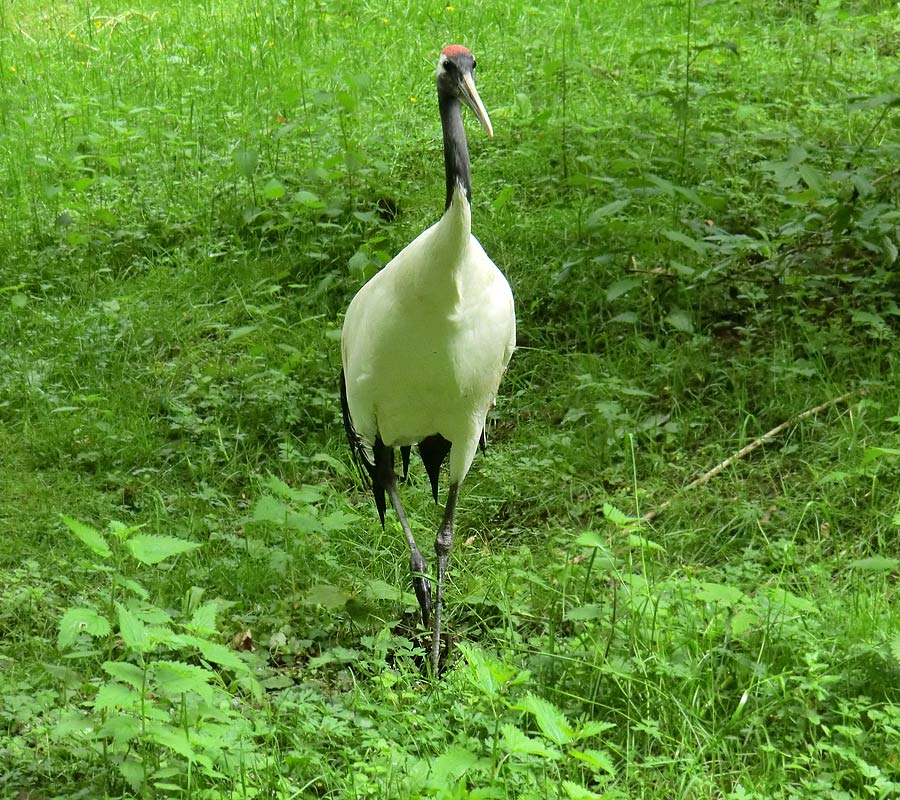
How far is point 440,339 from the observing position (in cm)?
347

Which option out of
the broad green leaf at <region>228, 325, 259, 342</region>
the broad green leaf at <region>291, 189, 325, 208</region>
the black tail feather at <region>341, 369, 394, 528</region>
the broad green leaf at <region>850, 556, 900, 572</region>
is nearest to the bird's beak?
the black tail feather at <region>341, 369, 394, 528</region>

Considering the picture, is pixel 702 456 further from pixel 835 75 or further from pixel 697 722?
pixel 835 75

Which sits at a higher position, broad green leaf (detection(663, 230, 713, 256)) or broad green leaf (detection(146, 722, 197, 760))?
broad green leaf (detection(663, 230, 713, 256))

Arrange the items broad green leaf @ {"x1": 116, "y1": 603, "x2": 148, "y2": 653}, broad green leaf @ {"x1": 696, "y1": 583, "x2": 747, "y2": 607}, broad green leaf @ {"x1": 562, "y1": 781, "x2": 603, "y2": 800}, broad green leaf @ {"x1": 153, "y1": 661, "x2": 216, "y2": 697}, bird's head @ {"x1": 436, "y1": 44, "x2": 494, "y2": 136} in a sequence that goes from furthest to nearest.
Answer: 1. bird's head @ {"x1": 436, "y1": 44, "x2": 494, "y2": 136}
2. broad green leaf @ {"x1": 696, "y1": 583, "x2": 747, "y2": 607}
3. broad green leaf @ {"x1": 153, "y1": 661, "x2": 216, "y2": 697}
4. broad green leaf @ {"x1": 116, "y1": 603, "x2": 148, "y2": 653}
5. broad green leaf @ {"x1": 562, "y1": 781, "x2": 603, "y2": 800}

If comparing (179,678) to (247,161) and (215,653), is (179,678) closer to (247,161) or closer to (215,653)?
(215,653)

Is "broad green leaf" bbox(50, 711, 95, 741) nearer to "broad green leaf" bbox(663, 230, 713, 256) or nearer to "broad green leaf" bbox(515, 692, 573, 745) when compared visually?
"broad green leaf" bbox(515, 692, 573, 745)

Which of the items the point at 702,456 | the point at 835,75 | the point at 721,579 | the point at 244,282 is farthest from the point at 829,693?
the point at 835,75

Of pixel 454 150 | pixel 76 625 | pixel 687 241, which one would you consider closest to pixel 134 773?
pixel 76 625

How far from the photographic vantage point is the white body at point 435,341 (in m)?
3.38

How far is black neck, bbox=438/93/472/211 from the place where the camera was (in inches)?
129

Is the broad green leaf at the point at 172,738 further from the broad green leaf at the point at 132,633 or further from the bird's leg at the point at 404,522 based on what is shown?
the bird's leg at the point at 404,522

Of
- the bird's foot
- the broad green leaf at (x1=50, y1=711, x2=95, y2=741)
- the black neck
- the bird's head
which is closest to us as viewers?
the broad green leaf at (x1=50, y1=711, x2=95, y2=741)

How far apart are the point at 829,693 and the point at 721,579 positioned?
77 cm

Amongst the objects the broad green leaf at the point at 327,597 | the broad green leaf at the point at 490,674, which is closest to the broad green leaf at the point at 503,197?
the broad green leaf at the point at 327,597
